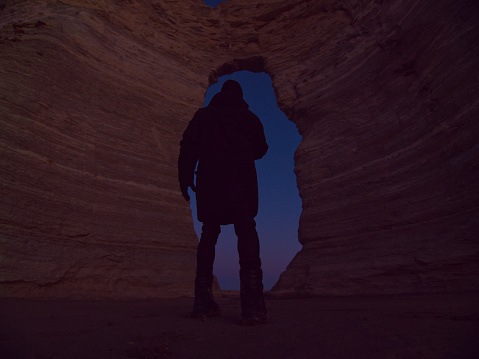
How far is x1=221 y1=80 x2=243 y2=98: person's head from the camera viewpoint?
385cm

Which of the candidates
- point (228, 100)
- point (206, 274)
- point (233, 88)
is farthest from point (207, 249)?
point (233, 88)

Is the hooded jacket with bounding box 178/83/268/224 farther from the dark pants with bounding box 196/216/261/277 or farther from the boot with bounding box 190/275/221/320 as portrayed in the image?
the boot with bounding box 190/275/221/320

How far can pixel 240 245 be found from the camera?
3.12 m

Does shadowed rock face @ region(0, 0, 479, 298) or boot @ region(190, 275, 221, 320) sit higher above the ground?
shadowed rock face @ region(0, 0, 479, 298)

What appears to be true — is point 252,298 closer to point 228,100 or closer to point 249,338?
point 249,338

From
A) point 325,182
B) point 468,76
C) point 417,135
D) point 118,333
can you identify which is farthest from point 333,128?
point 118,333

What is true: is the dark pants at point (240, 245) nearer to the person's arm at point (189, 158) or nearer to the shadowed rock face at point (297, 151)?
the person's arm at point (189, 158)

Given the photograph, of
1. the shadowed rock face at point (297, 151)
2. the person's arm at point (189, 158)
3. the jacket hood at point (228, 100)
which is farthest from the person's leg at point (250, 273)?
the shadowed rock face at point (297, 151)

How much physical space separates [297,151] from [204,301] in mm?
6813

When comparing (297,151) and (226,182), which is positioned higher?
(297,151)

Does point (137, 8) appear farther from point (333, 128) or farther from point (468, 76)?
point (468, 76)

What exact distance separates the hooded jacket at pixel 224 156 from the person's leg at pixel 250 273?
0.51 feet

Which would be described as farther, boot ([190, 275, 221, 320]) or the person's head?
the person's head

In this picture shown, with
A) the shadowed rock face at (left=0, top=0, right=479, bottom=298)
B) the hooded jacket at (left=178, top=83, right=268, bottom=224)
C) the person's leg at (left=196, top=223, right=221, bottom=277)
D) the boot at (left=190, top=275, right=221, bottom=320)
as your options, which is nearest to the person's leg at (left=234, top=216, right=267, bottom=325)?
the hooded jacket at (left=178, top=83, right=268, bottom=224)
